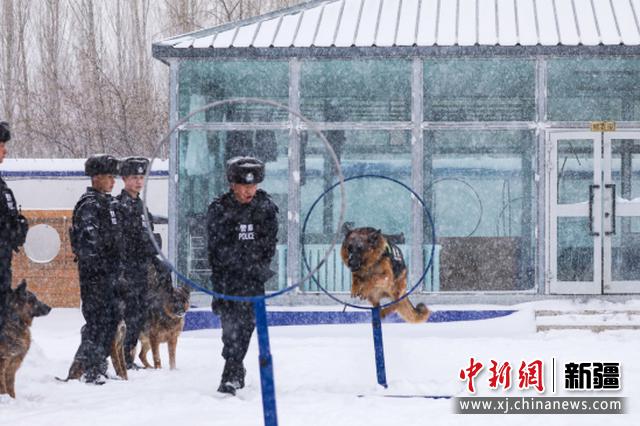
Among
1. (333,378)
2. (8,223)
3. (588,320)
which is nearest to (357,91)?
(588,320)

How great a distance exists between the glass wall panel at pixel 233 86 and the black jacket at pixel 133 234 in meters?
4.34

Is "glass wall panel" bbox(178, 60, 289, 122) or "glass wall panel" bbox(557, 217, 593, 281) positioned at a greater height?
"glass wall panel" bbox(178, 60, 289, 122)

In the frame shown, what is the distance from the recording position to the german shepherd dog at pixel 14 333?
24.1 feet

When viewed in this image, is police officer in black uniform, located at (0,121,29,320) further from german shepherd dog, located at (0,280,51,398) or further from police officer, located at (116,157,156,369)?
police officer, located at (116,157,156,369)

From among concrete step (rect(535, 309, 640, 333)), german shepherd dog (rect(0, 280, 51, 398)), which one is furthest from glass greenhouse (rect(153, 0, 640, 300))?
german shepherd dog (rect(0, 280, 51, 398))

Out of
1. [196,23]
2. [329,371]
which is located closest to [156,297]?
[329,371]

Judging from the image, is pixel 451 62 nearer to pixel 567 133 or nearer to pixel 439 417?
pixel 567 133

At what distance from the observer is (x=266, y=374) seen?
5.36 meters

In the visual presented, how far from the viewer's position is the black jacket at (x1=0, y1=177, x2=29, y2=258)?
7371 millimetres

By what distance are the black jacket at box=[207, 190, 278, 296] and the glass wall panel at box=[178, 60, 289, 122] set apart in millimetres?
5697

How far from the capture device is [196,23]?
27.4 metres

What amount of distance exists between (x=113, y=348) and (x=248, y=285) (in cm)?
152

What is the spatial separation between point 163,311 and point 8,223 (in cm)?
223

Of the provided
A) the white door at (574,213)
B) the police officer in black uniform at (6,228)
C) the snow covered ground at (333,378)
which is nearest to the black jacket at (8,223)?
the police officer in black uniform at (6,228)
